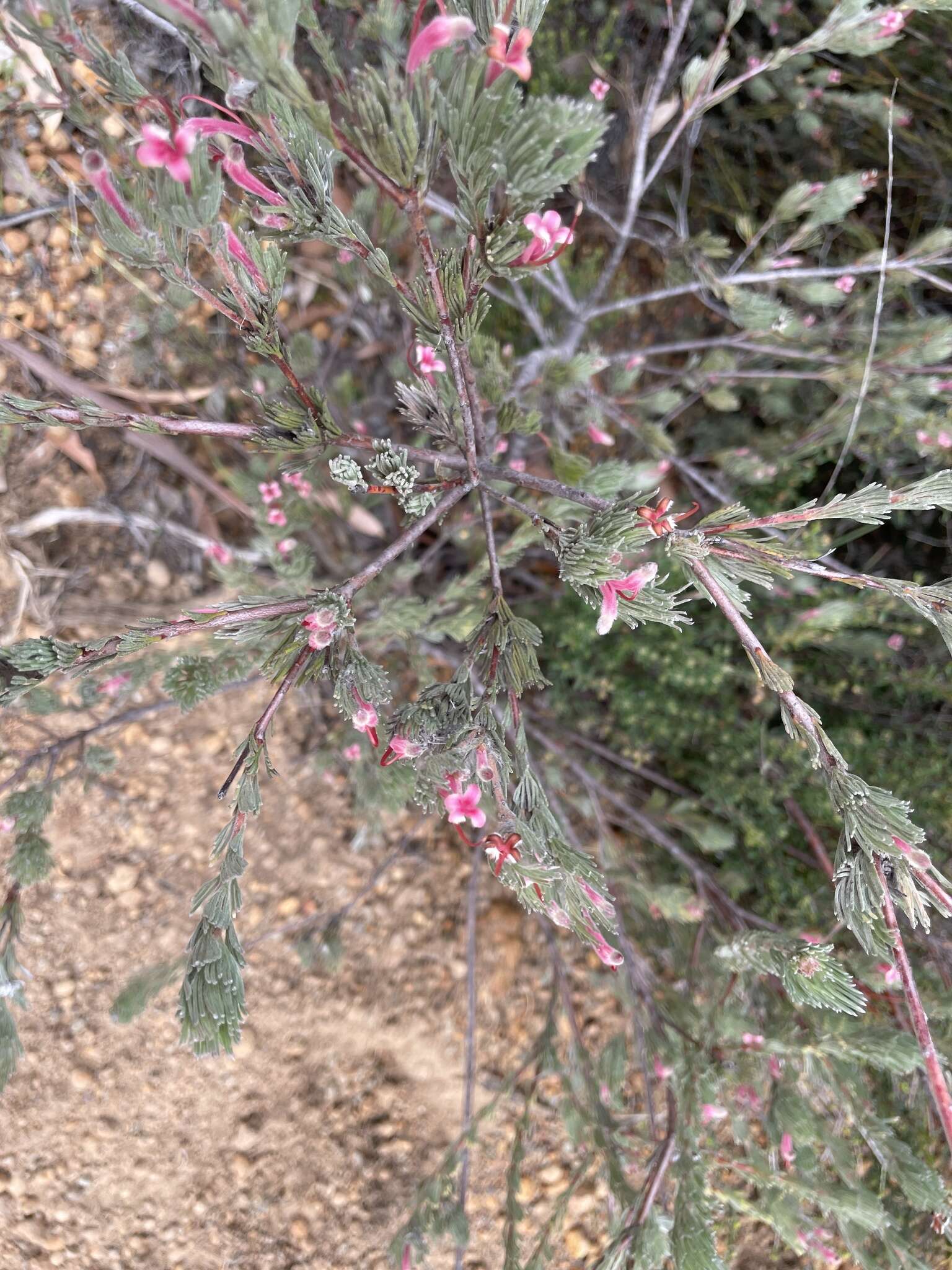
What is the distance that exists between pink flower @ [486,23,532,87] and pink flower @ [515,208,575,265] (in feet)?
0.47

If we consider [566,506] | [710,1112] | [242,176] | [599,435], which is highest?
[242,176]

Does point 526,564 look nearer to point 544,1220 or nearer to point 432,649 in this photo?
point 432,649

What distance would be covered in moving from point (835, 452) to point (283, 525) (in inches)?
63.2

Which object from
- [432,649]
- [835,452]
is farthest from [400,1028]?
[835,452]

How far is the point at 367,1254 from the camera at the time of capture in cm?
200

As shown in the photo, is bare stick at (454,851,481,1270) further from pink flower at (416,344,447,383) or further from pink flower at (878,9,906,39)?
pink flower at (878,9,906,39)

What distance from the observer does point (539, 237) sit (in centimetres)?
85

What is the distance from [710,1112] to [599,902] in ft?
2.98

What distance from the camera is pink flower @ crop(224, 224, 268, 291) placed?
2.85 ft

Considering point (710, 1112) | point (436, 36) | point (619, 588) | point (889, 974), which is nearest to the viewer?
point (436, 36)

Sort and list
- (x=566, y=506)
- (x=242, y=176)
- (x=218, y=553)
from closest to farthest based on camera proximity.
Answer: (x=242, y=176)
(x=566, y=506)
(x=218, y=553)

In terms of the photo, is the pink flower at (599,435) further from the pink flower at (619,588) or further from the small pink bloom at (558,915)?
the small pink bloom at (558,915)

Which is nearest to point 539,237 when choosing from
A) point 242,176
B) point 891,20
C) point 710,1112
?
point 242,176

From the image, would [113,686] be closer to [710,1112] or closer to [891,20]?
[710,1112]
